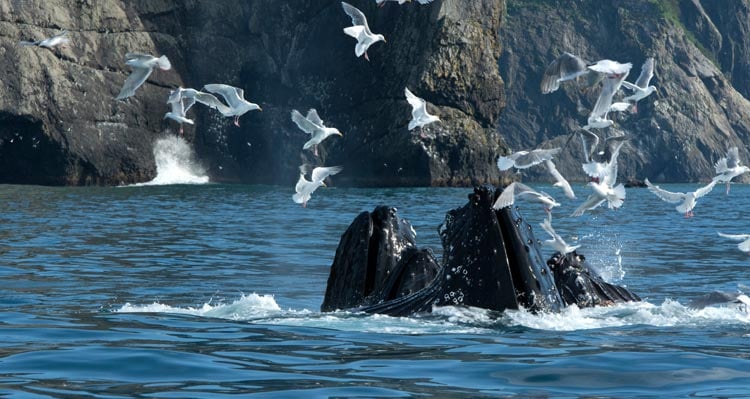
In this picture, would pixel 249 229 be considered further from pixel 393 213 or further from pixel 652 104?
pixel 652 104

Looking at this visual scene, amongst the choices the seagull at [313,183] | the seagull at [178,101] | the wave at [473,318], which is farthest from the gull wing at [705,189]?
the seagull at [178,101]

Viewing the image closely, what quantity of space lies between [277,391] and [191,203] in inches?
1391

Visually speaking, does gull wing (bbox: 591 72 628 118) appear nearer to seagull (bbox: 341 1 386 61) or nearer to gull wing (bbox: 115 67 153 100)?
seagull (bbox: 341 1 386 61)

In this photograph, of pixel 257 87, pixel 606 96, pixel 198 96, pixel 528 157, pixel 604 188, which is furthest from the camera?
pixel 257 87

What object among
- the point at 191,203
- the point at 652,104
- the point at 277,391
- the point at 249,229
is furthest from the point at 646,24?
the point at 277,391

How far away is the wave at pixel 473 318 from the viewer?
30.8ft

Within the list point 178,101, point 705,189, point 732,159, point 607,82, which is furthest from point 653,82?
point 607,82

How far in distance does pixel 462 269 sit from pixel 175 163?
2632 inches

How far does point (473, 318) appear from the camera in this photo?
9.38 meters

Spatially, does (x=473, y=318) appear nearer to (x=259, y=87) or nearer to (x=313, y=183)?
(x=313, y=183)

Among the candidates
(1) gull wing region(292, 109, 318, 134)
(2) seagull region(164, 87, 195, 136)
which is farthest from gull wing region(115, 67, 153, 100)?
(1) gull wing region(292, 109, 318, 134)

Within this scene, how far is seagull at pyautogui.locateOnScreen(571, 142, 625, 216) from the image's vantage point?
1393cm

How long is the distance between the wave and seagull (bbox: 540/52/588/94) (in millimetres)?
3433

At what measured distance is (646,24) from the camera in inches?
5344
